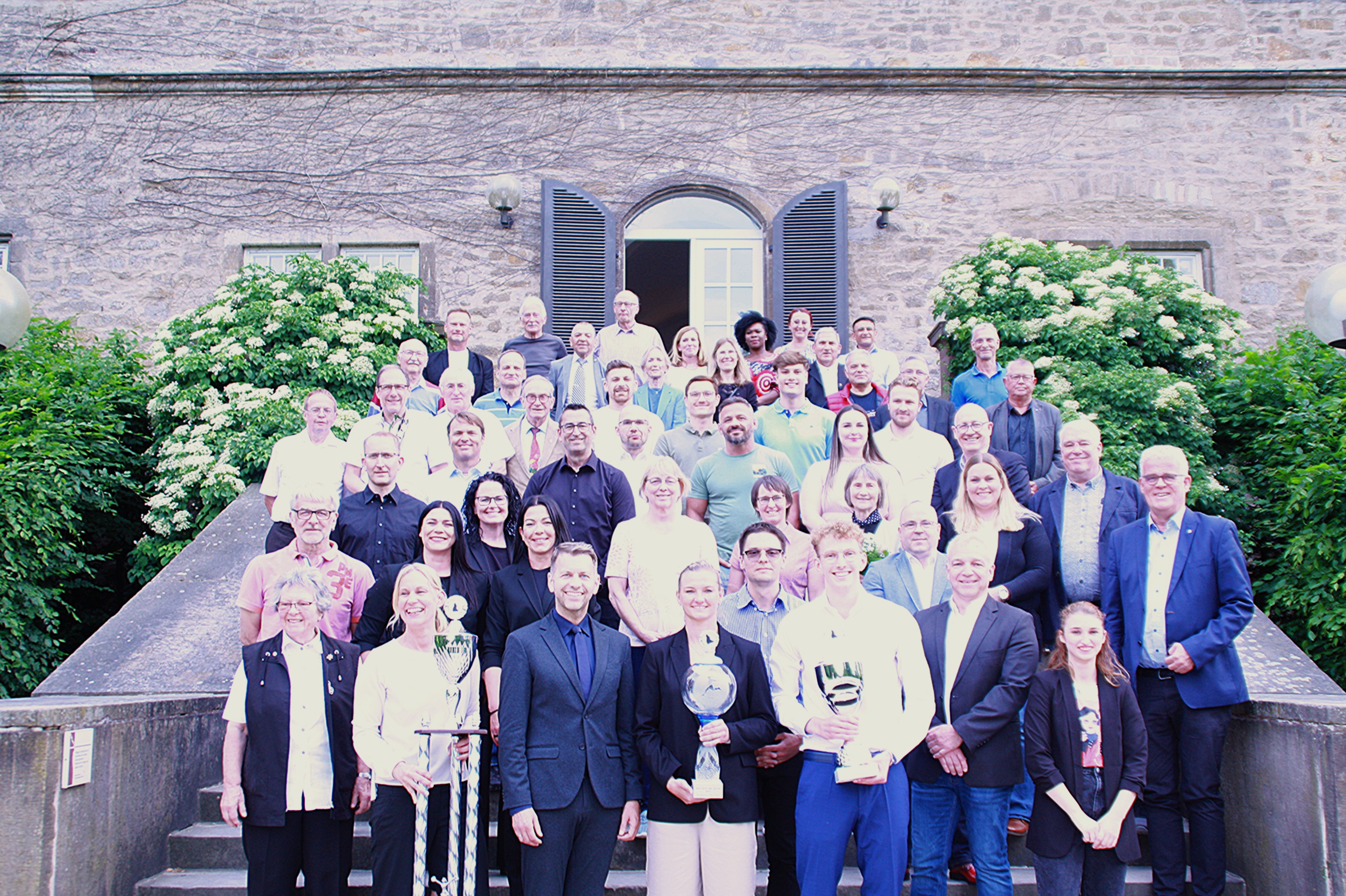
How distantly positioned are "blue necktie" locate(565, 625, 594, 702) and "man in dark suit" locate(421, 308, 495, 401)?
3.80 meters

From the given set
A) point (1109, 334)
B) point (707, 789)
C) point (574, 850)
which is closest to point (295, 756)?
point (574, 850)

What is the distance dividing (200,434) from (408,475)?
3.42 metres

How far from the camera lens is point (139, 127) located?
11.1 meters

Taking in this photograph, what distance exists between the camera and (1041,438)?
6.10 metres

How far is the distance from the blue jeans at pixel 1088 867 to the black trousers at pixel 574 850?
1.60 m

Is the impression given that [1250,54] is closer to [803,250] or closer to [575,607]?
[803,250]

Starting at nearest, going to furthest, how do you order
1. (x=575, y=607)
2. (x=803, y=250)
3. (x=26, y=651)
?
(x=575, y=607) < (x=26, y=651) < (x=803, y=250)

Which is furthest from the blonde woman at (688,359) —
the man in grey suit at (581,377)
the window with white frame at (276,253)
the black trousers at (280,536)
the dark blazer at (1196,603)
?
the window with white frame at (276,253)

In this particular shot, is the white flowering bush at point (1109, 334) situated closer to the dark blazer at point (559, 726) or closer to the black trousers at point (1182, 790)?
the black trousers at point (1182, 790)

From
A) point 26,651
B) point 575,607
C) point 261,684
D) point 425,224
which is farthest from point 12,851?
point 425,224

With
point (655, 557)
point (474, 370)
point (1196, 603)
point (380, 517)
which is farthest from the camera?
point (474, 370)

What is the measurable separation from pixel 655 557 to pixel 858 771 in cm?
135

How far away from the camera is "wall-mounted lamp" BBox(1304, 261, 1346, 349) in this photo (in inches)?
298

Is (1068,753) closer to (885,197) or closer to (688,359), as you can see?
(688,359)
